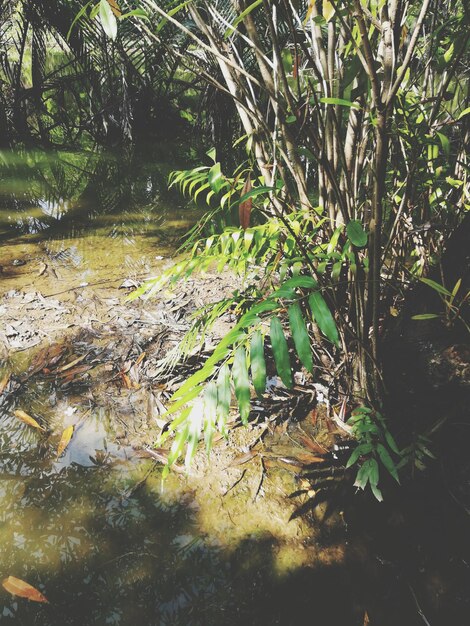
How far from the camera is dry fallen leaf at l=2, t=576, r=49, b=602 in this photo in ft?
3.98

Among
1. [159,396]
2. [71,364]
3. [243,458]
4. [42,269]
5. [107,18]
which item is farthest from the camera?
[42,269]

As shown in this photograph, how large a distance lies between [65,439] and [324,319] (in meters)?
1.30

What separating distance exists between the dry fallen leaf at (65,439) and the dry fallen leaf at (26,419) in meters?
0.10

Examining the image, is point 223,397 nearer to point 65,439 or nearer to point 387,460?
point 387,460

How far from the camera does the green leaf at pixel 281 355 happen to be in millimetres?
920

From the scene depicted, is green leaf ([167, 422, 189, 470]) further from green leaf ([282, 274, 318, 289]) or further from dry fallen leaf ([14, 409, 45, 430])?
A: dry fallen leaf ([14, 409, 45, 430])

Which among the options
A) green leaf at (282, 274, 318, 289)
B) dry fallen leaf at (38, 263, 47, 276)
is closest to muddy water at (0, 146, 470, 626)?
green leaf at (282, 274, 318, 289)

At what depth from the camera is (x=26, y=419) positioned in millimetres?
1812

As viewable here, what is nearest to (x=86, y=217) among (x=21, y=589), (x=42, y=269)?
(x=42, y=269)

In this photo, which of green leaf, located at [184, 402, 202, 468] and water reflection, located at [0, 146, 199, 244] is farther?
water reflection, located at [0, 146, 199, 244]

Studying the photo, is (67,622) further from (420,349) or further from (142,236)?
(142,236)

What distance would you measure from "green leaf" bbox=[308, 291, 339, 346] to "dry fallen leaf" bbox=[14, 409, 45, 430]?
137cm

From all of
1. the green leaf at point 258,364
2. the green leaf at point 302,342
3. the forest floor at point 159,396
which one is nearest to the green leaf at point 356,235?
the green leaf at point 302,342

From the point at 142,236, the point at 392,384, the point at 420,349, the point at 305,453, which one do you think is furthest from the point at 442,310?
the point at 142,236
